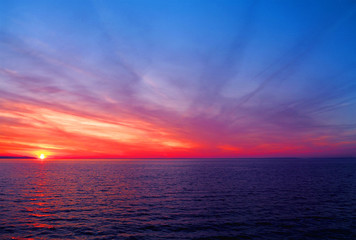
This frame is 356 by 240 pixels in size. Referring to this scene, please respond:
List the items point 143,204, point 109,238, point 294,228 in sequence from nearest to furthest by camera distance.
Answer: point 109,238 < point 294,228 < point 143,204

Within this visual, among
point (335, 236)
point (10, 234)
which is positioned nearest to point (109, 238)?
point (10, 234)

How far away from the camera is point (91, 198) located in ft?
157

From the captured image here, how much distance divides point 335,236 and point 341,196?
29.6 metres

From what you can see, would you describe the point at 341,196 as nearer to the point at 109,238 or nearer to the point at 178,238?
the point at 178,238

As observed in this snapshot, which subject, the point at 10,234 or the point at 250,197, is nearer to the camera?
the point at 10,234

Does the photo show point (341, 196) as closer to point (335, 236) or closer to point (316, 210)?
point (316, 210)

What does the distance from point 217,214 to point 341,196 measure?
33816 millimetres

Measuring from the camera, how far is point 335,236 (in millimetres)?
26828

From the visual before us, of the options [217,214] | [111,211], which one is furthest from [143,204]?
[217,214]

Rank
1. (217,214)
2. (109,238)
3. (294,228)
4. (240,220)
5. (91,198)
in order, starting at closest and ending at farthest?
1. (109,238)
2. (294,228)
3. (240,220)
4. (217,214)
5. (91,198)

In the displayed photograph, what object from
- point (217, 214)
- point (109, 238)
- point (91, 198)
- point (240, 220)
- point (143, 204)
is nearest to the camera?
point (109, 238)

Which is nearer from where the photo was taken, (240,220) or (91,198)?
(240,220)

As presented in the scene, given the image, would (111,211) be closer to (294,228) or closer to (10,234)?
(10,234)

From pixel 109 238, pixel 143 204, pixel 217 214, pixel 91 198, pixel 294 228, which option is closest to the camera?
pixel 109 238
